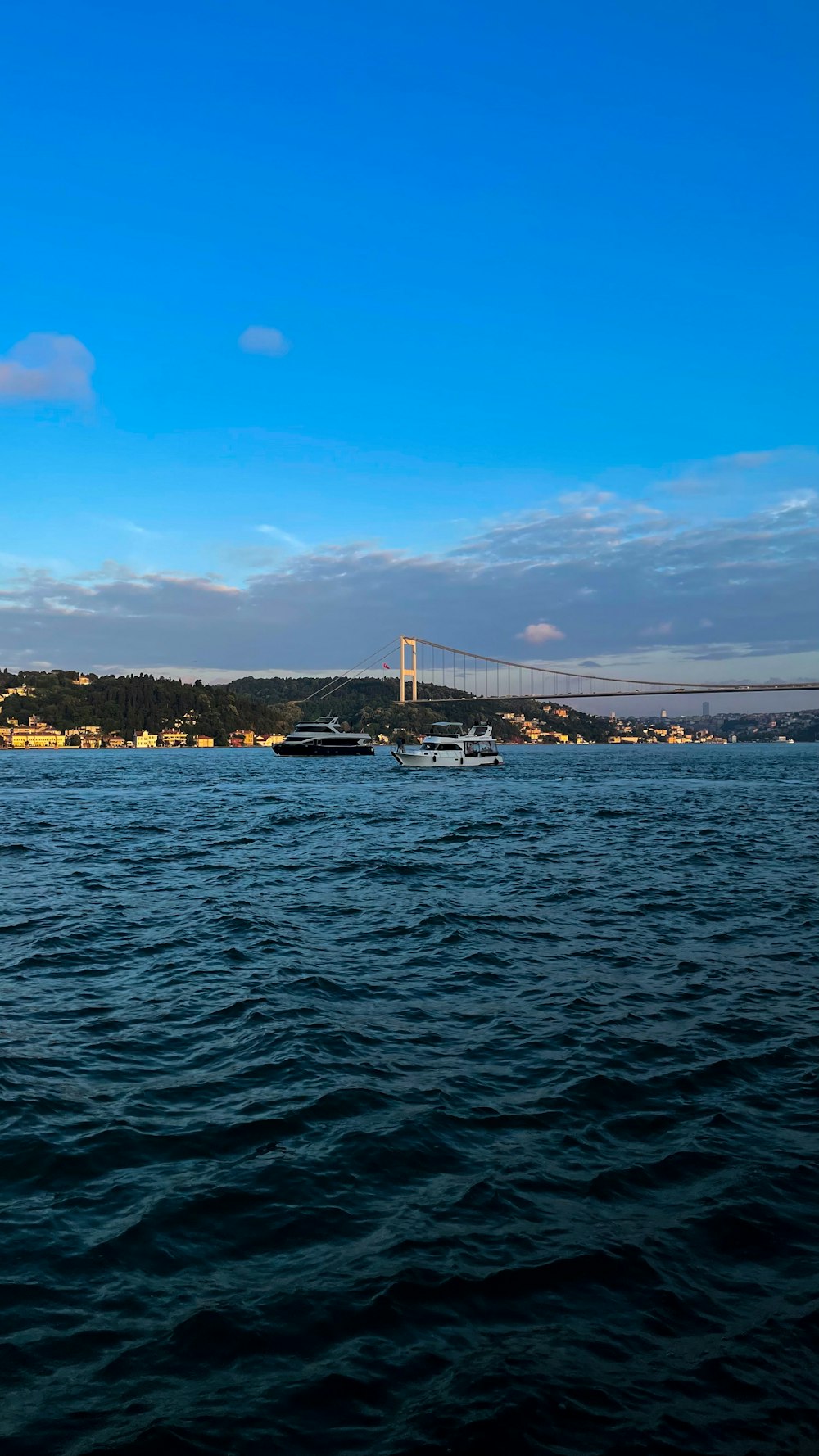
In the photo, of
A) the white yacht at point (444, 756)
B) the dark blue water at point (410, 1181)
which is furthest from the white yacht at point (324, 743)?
the dark blue water at point (410, 1181)

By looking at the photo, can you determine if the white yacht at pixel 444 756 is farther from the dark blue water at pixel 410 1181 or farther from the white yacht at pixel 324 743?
the dark blue water at pixel 410 1181

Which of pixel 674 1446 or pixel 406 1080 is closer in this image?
pixel 674 1446

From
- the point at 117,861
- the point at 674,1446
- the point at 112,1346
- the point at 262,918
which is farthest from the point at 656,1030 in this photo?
the point at 117,861

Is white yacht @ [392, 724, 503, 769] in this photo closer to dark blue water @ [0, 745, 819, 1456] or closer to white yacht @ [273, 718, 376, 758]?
white yacht @ [273, 718, 376, 758]

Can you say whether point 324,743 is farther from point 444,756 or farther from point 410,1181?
point 410,1181

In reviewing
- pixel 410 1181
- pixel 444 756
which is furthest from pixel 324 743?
pixel 410 1181

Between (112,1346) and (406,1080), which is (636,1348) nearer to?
(112,1346)

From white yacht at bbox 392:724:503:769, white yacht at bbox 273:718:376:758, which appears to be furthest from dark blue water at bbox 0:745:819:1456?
white yacht at bbox 273:718:376:758
